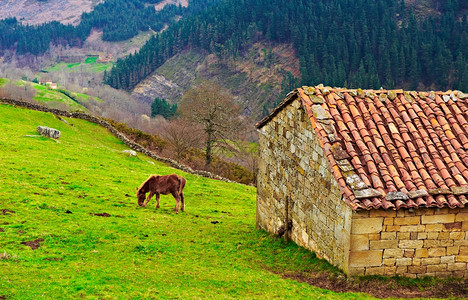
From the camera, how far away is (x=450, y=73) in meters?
136

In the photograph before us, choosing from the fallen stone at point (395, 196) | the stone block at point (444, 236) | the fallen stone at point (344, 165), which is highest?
the fallen stone at point (344, 165)

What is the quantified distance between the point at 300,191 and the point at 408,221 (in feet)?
14.3

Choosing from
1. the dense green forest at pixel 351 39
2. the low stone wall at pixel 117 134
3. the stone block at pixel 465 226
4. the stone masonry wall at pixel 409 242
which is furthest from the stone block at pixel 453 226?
the dense green forest at pixel 351 39

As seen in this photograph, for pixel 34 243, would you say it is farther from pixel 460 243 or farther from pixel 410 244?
pixel 460 243

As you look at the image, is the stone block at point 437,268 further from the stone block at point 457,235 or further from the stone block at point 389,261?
the stone block at point 389,261

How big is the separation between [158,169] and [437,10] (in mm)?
177603

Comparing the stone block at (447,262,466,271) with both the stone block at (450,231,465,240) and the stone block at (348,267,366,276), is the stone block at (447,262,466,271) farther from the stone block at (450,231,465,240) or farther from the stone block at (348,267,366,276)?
the stone block at (348,267,366,276)

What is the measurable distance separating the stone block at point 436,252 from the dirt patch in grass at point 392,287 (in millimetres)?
839

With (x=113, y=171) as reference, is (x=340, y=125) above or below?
above

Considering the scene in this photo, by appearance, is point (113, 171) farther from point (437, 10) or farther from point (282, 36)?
point (437, 10)

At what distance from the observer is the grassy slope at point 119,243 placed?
1266cm

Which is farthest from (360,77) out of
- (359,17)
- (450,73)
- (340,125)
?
(340,125)

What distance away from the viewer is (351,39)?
154500 millimetres

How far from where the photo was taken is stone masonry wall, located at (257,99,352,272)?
14.4m
